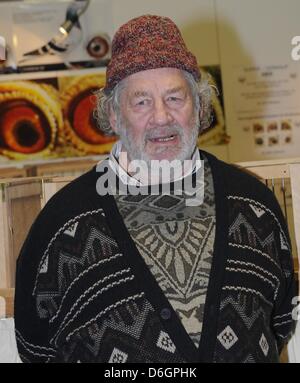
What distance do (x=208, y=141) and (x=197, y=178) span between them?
89.5 inches

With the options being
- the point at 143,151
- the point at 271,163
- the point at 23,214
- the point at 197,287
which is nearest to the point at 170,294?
the point at 197,287

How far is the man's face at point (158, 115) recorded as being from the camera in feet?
4.06

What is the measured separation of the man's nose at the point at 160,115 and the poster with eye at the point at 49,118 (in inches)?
90.1

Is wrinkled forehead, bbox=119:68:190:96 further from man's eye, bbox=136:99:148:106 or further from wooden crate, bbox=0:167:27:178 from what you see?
wooden crate, bbox=0:167:27:178

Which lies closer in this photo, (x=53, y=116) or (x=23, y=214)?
(x=23, y=214)

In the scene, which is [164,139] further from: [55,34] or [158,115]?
[55,34]

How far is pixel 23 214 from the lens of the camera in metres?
1.63

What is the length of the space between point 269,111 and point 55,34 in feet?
3.97

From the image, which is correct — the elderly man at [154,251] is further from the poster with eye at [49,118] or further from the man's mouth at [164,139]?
the poster with eye at [49,118]

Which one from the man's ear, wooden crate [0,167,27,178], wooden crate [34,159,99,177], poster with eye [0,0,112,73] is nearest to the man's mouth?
the man's ear

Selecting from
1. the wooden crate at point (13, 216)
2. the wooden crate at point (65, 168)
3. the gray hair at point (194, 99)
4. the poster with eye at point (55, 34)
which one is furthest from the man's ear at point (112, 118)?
the poster with eye at point (55, 34)

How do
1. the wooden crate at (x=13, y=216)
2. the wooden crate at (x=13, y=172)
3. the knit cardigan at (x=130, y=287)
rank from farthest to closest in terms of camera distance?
the wooden crate at (x=13, y=172) → the wooden crate at (x=13, y=216) → the knit cardigan at (x=130, y=287)
